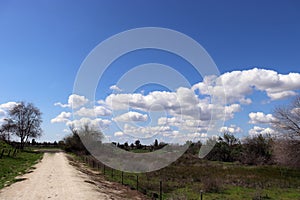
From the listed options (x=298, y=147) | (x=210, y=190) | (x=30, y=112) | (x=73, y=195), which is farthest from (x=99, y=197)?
(x=30, y=112)

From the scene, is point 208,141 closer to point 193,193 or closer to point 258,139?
point 258,139

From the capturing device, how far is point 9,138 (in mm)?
66062

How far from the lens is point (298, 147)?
37.3 metres

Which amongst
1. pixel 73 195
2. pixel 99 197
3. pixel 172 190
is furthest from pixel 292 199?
pixel 73 195

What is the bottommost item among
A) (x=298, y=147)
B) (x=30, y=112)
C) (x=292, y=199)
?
(x=292, y=199)

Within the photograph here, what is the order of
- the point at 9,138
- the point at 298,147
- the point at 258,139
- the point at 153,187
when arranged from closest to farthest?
the point at 153,187, the point at 298,147, the point at 258,139, the point at 9,138

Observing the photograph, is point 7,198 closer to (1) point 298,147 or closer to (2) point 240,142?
(1) point 298,147

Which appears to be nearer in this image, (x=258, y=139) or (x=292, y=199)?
(x=292, y=199)

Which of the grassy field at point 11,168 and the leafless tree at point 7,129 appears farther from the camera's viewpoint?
the leafless tree at point 7,129

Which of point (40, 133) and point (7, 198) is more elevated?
point (40, 133)

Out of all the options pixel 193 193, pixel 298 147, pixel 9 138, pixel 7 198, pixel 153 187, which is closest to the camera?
pixel 7 198

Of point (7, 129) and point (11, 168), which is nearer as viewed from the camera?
point (11, 168)

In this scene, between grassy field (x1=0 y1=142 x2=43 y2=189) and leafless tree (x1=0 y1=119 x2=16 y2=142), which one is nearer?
grassy field (x1=0 y1=142 x2=43 y2=189)

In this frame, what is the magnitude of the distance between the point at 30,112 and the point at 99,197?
64730mm
